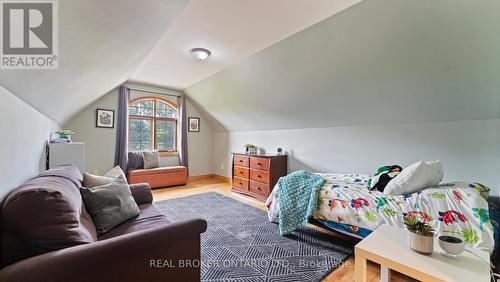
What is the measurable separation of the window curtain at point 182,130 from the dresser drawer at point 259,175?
2.14 meters

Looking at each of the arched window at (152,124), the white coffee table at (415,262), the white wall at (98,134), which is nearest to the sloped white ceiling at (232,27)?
the white wall at (98,134)

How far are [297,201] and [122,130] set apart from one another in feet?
13.5

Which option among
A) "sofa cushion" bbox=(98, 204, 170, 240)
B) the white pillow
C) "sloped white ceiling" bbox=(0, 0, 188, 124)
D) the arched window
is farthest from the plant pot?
the arched window

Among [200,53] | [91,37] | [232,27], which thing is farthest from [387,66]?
[91,37]

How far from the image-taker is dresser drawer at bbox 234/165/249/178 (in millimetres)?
4453

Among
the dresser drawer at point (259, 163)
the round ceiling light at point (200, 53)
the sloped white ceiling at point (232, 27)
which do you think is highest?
the sloped white ceiling at point (232, 27)

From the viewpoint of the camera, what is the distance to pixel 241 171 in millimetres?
4574

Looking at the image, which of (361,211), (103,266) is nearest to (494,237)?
(361,211)

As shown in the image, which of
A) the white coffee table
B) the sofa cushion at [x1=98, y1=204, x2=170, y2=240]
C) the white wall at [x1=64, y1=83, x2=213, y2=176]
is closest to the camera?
the white coffee table

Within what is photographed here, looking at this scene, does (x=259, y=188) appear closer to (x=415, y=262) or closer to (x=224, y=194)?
(x=224, y=194)

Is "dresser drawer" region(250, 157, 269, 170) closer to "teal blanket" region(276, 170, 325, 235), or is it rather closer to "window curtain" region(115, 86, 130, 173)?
"teal blanket" region(276, 170, 325, 235)

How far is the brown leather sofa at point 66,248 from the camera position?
2.99 ft

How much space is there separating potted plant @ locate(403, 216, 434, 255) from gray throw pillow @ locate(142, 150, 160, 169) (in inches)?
191

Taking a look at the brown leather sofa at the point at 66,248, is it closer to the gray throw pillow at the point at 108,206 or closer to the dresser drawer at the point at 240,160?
the gray throw pillow at the point at 108,206
